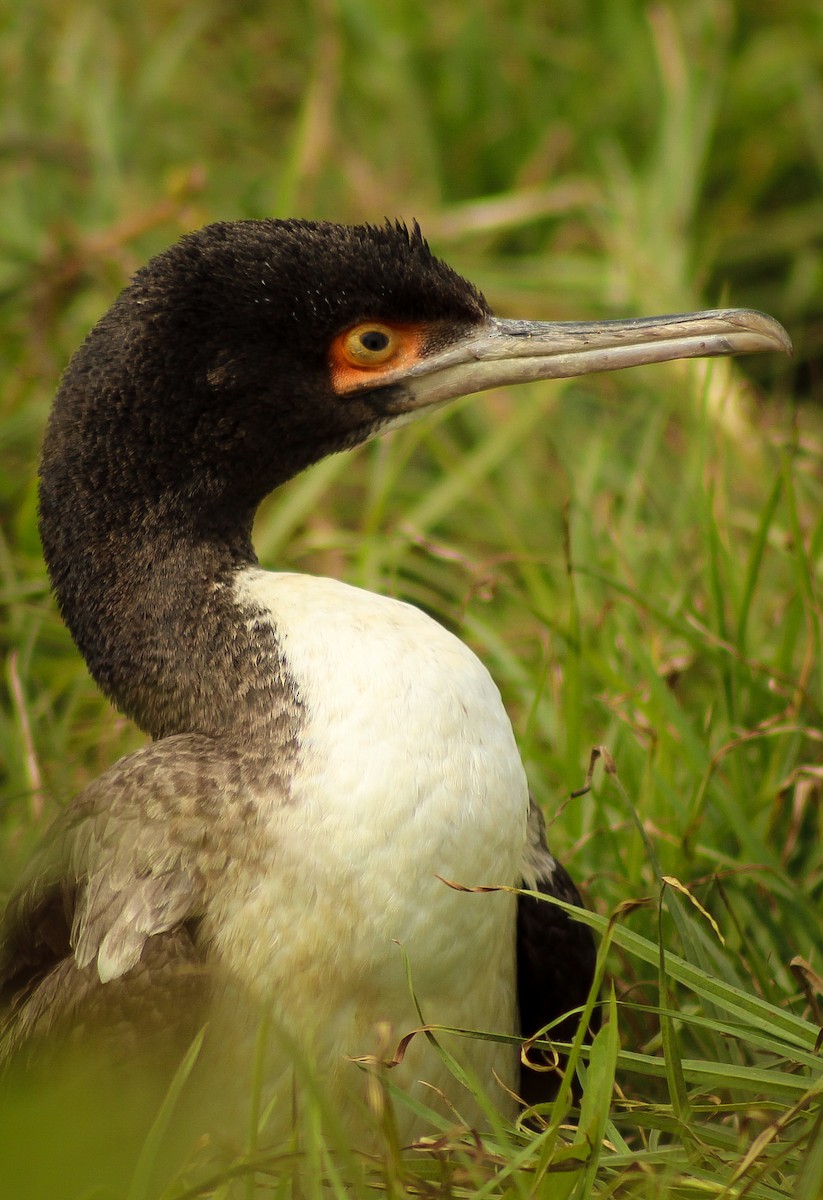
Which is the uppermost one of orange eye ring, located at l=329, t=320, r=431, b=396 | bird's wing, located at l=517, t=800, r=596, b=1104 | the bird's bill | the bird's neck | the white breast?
orange eye ring, located at l=329, t=320, r=431, b=396

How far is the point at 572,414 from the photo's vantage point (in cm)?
441

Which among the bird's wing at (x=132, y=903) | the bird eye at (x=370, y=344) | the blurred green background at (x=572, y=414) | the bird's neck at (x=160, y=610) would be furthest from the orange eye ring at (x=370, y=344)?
the bird's wing at (x=132, y=903)

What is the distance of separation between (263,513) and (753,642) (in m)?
1.51

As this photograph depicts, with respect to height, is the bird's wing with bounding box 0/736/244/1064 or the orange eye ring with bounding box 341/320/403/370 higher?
the orange eye ring with bounding box 341/320/403/370

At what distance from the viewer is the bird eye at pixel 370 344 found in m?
2.34

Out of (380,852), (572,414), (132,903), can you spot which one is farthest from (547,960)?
(572,414)

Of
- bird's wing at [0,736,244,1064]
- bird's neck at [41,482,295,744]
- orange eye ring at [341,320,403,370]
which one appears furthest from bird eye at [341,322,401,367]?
bird's wing at [0,736,244,1064]

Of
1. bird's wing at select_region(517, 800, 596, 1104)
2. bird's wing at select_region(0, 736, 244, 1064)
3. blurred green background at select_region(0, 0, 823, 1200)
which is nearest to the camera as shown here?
bird's wing at select_region(0, 736, 244, 1064)

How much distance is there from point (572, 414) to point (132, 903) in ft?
8.89

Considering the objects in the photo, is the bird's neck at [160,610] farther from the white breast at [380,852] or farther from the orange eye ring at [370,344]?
the orange eye ring at [370,344]

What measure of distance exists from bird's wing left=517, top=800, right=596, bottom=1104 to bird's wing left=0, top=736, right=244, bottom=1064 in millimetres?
530

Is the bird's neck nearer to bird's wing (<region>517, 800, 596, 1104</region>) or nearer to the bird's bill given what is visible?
the bird's bill

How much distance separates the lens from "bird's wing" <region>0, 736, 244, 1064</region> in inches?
77.2

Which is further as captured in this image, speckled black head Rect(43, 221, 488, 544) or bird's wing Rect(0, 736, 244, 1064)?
speckled black head Rect(43, 221, 488, 544)
